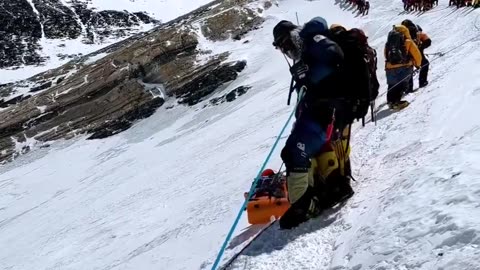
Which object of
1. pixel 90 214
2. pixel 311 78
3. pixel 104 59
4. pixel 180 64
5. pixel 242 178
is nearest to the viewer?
pixel 311 78

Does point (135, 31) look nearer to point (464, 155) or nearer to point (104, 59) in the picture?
point (104, 59)

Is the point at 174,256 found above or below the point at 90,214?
above

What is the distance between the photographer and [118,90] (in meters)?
34.2

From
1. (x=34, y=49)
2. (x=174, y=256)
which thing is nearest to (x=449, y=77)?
(x=174, y=256)

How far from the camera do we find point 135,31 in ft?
207

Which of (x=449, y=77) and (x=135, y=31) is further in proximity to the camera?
(x=135, y=31)

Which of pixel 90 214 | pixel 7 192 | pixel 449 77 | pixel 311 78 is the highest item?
pixel 311 78

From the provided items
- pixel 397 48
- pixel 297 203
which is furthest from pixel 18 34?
pixel 297 203

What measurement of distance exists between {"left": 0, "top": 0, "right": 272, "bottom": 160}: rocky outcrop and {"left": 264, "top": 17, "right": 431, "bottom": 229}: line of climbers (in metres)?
25.2

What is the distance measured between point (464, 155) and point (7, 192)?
81.2ft

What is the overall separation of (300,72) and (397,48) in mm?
5299

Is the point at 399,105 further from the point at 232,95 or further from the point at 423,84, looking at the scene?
the point at 232,95

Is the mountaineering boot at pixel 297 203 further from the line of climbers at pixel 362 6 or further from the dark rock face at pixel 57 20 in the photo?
the dark rock face at pixel 57 20

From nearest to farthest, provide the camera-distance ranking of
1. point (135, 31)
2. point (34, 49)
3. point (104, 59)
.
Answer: point (104, 59)
point (34, 49)
point (135, 31)
